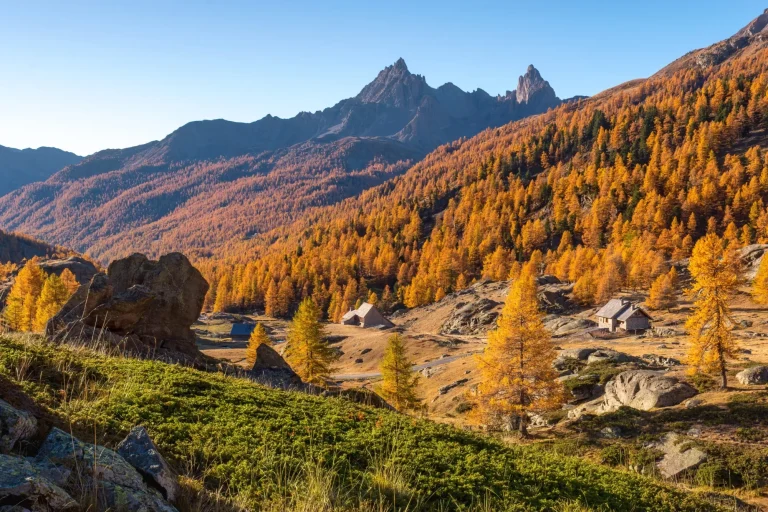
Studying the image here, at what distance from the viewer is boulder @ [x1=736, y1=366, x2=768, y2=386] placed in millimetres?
32188

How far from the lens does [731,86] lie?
176m

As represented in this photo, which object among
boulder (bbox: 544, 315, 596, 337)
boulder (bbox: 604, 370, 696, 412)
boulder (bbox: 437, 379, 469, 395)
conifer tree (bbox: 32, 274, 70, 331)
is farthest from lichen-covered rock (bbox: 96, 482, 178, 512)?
boulder (bbox: 544, 315, 596, 337)

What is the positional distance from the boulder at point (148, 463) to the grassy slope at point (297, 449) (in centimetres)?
75

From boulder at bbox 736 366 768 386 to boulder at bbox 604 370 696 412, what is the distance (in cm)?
411

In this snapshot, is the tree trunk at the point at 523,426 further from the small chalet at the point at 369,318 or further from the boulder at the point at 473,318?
the small chalet at the point at 369,318

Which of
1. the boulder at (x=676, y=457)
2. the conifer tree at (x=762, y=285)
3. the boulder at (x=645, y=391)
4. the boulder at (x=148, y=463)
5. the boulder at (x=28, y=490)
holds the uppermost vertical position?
the boulder at (x=28, y=490)

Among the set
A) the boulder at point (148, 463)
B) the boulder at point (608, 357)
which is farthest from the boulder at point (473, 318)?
the boulder at point (148, 463)

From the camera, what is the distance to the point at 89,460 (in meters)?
4.39

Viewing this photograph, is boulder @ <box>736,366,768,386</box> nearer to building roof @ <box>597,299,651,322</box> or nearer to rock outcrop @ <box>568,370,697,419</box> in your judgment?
rock outcrop @ <box>568,370,697,419</box>

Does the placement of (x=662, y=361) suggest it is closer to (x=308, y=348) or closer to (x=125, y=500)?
(x=308, y=348)

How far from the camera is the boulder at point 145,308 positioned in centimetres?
1850

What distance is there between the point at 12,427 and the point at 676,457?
26215mm

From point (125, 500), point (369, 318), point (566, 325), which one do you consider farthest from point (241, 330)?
point (125, 500)

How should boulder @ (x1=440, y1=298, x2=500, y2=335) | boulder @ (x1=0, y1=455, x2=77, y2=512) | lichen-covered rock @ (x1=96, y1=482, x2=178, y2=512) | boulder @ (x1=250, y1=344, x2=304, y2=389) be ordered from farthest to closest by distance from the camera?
1. boulder @ (x1=440, y1=298, x2=500, y2=335)
2. boulder @ (x1=250, y1=344, x2=304, y2=389)
3. lichen-covered rock @ (x1=96, y1=482, x2=178, y2=512)
4. boulder @ (x1=0, y1=455, x2=77, y2=512)
